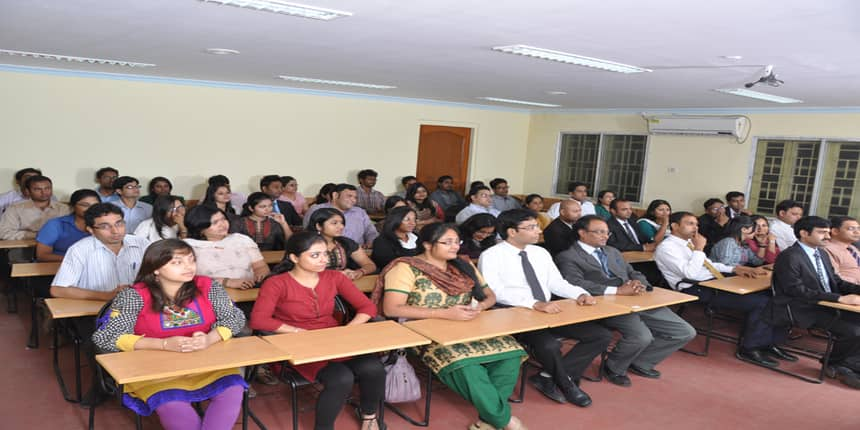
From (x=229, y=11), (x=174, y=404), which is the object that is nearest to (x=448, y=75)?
(x=229, y=11)

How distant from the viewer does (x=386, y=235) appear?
518 cm

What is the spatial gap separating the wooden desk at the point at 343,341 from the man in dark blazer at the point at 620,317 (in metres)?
1.81

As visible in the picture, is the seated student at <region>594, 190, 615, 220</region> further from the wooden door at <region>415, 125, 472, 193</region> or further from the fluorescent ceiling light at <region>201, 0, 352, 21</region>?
the fluorescent ceiling light at <region>201, 0, 352, 21</region>

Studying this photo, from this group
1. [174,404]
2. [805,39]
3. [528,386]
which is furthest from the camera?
[528,386]

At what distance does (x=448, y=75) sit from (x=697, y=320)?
11.5ft

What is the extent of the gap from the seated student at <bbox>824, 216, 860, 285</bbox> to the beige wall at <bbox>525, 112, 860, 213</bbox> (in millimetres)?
3142

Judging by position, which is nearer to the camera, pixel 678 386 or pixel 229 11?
pixel 229 11

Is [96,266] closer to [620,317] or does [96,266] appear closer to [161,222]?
[161,222]

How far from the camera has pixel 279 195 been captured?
27.3 feet

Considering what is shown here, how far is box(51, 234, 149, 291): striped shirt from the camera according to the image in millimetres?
3859

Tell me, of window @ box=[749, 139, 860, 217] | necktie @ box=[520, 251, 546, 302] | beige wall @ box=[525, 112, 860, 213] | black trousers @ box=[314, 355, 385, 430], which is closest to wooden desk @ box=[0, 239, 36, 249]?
black trousers @ box=[314, 355, 385, 430]

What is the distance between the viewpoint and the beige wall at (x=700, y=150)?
8.32m

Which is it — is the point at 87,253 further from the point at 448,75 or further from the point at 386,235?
the point at 448,75

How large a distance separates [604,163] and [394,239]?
650 centimetres
